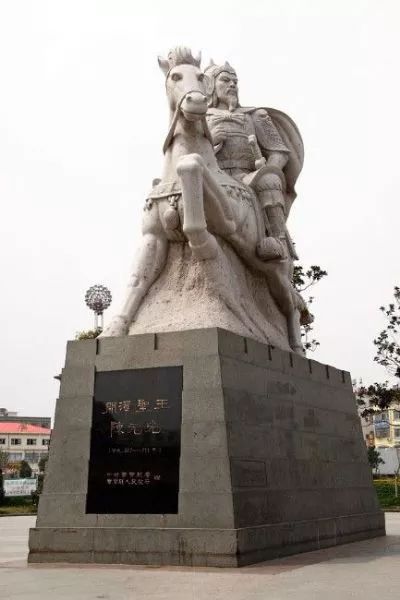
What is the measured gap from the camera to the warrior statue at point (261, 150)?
988 cm

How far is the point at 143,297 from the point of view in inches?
343

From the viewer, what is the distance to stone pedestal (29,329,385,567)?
6859mm

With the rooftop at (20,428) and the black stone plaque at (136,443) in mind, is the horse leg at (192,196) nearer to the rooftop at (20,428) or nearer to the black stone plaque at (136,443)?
the black stone plaque at (136,443)

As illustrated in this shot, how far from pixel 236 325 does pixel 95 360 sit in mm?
1623

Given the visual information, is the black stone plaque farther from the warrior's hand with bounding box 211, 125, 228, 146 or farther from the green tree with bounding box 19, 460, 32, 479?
the green tree with bounding box 19, 460, 32, 479

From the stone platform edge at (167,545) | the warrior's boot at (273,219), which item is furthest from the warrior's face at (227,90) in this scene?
the stone platform edge at (167,545)

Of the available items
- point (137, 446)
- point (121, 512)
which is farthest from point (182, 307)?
point (121, 512)

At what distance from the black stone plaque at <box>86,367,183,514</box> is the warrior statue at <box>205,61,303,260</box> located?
8.78 feet

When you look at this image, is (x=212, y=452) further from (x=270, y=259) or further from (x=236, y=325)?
(x=270, y=259)

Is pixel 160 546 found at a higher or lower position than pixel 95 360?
lower

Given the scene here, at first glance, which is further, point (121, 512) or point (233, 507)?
point (121, 512)

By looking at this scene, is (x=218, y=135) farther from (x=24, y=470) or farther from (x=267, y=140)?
(x=24, y=470)

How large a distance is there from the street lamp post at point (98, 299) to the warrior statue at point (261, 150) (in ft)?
46.2

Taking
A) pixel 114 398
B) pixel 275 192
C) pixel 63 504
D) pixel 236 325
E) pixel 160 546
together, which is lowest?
pixel 160 546
